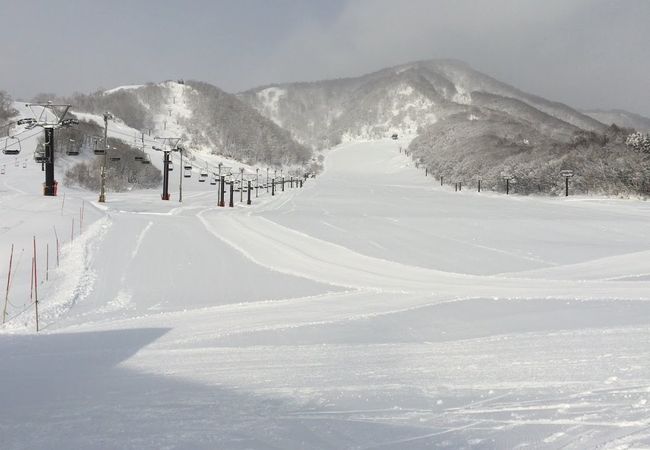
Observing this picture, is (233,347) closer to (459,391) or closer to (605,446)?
(459,391)

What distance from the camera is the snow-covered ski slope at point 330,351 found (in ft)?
16.4

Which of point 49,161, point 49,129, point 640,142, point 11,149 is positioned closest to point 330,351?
point 49,129

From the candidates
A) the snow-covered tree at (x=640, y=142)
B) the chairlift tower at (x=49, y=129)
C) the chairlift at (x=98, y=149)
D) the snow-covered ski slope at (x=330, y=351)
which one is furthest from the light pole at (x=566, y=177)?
the chairlift tower at (x=49, y=129)

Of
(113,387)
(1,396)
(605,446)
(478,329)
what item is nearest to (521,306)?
(478,329)

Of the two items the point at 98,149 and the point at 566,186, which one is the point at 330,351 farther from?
the point at 566,186

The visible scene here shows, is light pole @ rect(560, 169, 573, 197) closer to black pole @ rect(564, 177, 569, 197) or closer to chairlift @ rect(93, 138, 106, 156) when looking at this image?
black pole @ rect(564, 177, 569, 197)

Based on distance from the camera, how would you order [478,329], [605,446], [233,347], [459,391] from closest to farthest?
[605,446], [459,391], [233,347], [478,329]

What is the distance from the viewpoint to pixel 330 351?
7.88 metres

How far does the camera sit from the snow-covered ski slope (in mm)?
5004

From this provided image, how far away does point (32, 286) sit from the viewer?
12102 millimetres

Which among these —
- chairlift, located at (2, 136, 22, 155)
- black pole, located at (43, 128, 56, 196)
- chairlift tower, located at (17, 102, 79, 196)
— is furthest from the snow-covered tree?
chairlift, located at (2, 136, 22, 155)

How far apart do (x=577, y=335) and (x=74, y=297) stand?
9967mm

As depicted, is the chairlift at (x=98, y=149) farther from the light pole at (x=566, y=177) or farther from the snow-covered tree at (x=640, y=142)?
the snow-covered tree at (x=640, y=142)

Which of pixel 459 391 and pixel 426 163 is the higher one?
pixel 426 163
